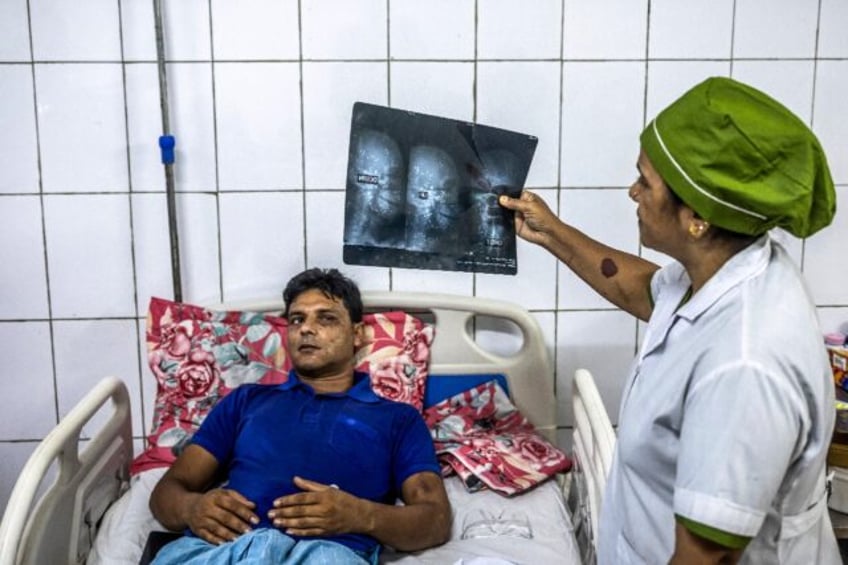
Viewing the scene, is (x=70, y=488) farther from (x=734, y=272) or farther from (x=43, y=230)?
(x=734, y=272)

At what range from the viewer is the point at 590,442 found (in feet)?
6.23

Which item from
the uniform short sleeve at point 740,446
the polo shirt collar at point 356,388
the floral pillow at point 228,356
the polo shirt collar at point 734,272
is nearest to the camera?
the uniform short sleeve at point 740,446

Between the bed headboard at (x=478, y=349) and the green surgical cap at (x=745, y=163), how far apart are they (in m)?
1.11

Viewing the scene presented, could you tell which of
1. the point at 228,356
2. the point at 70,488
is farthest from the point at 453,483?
the point at 70,488

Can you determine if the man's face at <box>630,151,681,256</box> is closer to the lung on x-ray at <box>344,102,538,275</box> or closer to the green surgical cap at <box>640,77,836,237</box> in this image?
the green surgical cap at <box>640,77,836,237</box>

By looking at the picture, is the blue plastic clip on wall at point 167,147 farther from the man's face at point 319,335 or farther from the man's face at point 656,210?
the man's face at point 656,210

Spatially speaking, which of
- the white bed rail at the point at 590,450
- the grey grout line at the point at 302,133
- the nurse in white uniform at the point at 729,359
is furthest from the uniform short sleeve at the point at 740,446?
the grey grout line at the point at 302,133

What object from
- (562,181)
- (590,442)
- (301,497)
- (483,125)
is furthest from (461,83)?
(301,497)

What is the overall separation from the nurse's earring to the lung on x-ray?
897 mm

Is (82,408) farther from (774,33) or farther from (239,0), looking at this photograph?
(774,33)

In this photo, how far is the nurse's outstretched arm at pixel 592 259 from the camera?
67.4 inches


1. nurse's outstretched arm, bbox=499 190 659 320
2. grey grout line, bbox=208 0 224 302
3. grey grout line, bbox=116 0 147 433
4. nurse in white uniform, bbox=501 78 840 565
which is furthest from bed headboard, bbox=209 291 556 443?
nurse in white uniform, bbox=501 78 840 565

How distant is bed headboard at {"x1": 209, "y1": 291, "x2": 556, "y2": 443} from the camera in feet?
7.41

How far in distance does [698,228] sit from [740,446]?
0.31m
